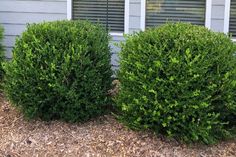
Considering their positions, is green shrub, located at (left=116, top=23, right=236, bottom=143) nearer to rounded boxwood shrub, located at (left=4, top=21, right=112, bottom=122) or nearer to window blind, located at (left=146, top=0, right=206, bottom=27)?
rounded boxwood shrub, located at (left=4, top=21, right=112, bottom=122)

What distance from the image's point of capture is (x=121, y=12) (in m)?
6.34

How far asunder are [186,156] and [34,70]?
169cm

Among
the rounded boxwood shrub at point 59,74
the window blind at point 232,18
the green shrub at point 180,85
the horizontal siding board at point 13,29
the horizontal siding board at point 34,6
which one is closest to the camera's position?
the green shrub at point 180,85

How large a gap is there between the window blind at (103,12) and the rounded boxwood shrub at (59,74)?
1.40m

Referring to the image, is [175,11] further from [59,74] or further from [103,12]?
[59,74]

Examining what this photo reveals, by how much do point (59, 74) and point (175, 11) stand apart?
2126 millimetres

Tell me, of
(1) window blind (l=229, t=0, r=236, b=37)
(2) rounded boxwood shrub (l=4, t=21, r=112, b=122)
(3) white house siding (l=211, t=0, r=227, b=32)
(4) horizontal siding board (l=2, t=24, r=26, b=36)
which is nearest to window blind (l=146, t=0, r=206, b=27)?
(3) white house siding (l=211, t=0, r=227, b=32)

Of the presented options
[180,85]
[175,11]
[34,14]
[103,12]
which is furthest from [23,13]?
[180,85]

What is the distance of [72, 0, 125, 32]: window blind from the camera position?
6.34 metres

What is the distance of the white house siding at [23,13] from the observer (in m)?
6.47

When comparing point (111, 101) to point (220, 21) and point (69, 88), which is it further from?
point (220, 21)

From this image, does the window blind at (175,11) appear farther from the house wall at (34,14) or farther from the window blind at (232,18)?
the window blind at (232,18)

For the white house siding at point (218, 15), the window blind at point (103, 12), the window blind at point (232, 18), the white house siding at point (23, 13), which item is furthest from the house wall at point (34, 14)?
the window blind at point (232, 18)

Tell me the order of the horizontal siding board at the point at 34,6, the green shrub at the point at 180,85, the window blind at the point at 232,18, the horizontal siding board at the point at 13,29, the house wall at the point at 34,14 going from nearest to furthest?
the green shrub at the point at 180,85
the window blind at the point at 232,18
the house wall at the point at 34,14
the horizontal siding board at the point at 34,6
the horizontal siding board at the point at 13,29
